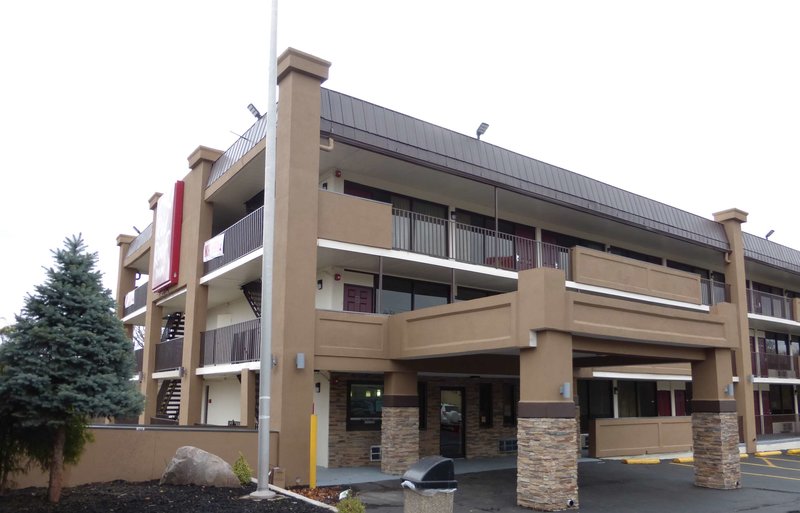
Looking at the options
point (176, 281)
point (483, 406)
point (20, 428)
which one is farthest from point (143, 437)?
point (483, 406)

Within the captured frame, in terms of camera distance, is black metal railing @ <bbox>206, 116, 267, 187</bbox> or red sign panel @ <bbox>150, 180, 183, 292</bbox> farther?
red sign panel @ <bbox>150, 180, 183, 292</bbox>

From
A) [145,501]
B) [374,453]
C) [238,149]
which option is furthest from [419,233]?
[145,501]

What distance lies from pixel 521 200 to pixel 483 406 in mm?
6775

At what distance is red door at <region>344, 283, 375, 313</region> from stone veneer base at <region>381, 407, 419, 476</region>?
3.25 metres

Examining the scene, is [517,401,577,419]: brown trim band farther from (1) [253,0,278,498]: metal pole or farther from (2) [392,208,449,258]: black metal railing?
(2) [392,208,449,258]: black metal railing

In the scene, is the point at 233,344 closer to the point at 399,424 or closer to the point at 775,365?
the point at 399,424

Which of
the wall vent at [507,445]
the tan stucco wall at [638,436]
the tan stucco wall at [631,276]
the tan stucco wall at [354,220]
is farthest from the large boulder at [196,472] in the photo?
the tan stucco wall at [638,436]

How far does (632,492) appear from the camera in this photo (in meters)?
16.1

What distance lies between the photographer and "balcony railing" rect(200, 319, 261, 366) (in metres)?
18.1

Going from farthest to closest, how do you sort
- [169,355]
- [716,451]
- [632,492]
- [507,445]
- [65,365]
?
[169,355] < [507,445] < [716,451] < [632,492] < [65,365]

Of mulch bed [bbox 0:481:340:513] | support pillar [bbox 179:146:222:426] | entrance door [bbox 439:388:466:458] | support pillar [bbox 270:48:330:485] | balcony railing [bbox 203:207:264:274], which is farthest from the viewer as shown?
entrance door [bbox 439:388:466:458]

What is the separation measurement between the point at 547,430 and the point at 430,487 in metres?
5.08

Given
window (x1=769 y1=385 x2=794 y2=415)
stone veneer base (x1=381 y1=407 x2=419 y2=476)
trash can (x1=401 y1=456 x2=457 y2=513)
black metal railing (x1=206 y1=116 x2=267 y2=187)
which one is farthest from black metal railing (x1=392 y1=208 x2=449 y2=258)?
window (x1=769 y1=385 x2=794 y2=415)

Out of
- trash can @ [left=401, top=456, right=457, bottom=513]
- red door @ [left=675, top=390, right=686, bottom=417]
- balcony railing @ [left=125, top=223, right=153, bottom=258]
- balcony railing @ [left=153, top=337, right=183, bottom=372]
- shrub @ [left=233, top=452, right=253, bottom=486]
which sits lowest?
shrub @ [left=233, top=452, right=253, bottom=486]
